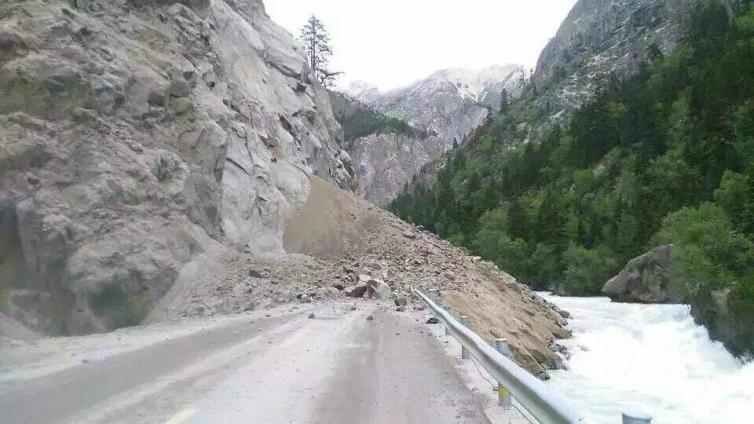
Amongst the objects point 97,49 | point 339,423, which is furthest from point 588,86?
point 339,423

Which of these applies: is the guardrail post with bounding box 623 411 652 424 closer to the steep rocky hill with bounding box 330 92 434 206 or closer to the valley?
the valley

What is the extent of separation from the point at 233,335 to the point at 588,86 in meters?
156

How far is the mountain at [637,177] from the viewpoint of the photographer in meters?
47.8

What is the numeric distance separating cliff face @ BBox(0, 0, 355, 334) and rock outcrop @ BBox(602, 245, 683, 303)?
38.0 m

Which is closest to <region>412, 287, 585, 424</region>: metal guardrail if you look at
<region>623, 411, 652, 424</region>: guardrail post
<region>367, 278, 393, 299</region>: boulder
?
<region>623, 411, 652, 424</region>: guardrail post

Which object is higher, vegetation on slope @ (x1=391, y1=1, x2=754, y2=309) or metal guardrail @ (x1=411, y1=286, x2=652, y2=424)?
vegetation on slope @ (x1=391, y1=1, x2=754, y2=309)

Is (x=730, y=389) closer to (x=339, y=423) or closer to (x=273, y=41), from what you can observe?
(x=339, y=423)

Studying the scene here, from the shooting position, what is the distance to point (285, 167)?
31.8 meters

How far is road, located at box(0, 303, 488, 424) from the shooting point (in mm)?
6094

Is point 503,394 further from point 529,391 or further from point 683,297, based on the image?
point 683,297

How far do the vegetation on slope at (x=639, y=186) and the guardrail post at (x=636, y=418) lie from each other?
1153 inches

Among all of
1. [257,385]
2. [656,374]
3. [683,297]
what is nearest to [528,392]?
[257,385]

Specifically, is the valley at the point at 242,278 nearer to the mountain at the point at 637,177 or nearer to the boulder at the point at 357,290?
the boulder at the point at 357,290

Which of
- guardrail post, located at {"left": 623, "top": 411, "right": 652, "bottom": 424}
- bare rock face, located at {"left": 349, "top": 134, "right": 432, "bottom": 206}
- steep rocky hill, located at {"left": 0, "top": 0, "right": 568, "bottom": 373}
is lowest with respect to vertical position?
guardrail post, located at {"left": 623, "top": 411, "right": 652, "bottom": 424}
